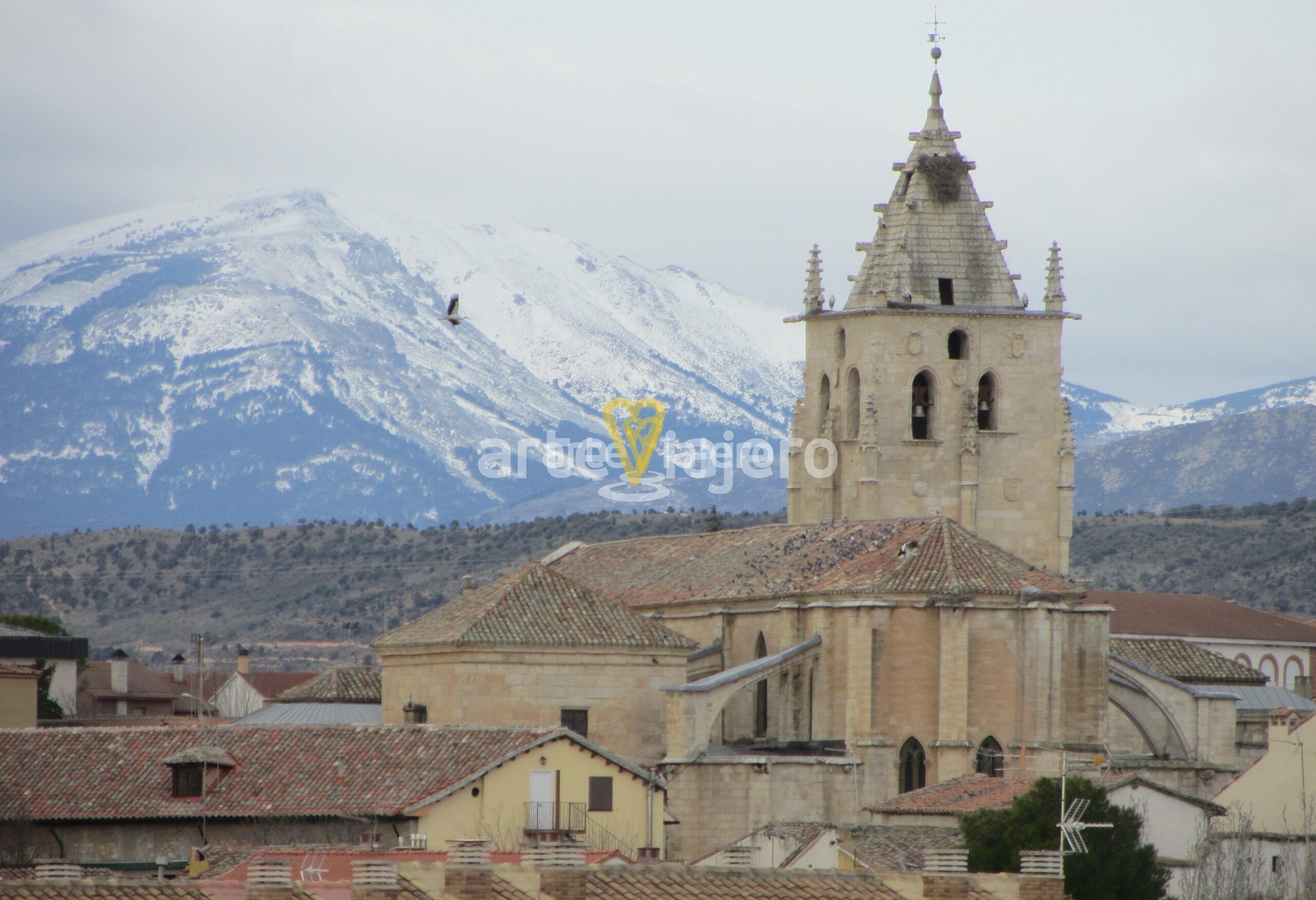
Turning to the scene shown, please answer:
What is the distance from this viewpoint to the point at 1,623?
94.1 metres

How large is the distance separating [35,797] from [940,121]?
114 feet

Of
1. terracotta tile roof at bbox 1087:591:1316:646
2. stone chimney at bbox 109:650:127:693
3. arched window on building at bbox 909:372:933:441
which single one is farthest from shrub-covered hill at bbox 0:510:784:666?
arched window on building at bbox 909:372:933:441

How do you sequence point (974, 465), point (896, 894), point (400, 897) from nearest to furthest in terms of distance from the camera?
1. point (400, 897)
2. point (896, 894)
3. point (974, 465)

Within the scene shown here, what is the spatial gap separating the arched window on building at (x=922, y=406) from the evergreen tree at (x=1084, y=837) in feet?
79.7

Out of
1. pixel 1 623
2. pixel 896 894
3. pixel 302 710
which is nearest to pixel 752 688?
pixel 302 710

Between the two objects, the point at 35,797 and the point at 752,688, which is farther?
the point at 752,688

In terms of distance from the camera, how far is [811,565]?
61562 millimetres

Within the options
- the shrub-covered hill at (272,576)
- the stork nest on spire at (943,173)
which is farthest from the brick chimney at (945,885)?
the shrub-covered hill at (272,576)

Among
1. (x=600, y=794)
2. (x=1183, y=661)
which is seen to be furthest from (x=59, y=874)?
(x=1183, y=661)

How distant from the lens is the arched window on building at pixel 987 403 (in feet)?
233

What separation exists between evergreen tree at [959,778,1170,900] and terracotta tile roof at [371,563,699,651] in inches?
529

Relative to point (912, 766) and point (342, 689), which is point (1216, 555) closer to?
point (342, 689)

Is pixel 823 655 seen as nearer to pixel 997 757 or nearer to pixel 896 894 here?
pixel 997 757

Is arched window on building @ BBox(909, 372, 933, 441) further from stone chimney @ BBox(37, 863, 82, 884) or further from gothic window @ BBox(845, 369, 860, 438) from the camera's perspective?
stone chimney @ BBox(37, 863, 82, 884)
